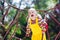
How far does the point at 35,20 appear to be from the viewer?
102cm

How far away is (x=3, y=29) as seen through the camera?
3.48ft

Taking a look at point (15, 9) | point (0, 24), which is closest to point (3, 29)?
point (0, 24)

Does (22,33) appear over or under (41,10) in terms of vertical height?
under

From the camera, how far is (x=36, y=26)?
3.32ft

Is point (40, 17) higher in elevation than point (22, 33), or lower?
higher

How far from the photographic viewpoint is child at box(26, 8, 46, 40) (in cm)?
101

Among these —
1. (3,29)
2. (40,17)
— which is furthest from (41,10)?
(3,29)

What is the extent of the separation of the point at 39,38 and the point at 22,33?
13cm

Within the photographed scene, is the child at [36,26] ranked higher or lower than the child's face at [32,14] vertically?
lower

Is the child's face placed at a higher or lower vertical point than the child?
higher

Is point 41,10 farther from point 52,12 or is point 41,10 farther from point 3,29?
point 3,29

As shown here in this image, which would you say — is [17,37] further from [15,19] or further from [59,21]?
[59,21]

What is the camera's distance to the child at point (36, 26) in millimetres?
1010

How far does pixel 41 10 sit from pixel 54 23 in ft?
0.40
